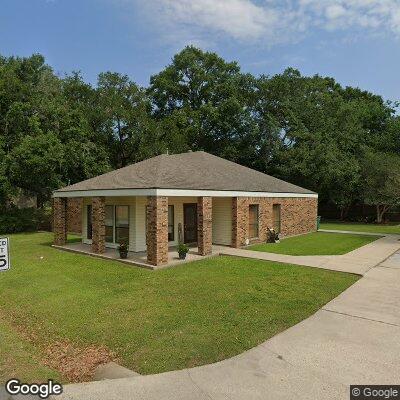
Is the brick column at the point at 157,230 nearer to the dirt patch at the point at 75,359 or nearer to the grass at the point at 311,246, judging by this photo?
the grass at the point at 311,246

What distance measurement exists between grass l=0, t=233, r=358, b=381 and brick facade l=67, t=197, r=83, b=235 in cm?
1047

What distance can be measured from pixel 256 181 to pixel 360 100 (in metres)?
34.9

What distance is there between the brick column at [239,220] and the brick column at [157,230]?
197 inches

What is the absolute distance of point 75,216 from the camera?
24.6 meters

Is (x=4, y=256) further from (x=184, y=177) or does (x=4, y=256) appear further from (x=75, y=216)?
(x=75, y=216)

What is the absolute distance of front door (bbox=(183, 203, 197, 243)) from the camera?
17.9 m

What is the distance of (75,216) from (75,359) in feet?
64.6

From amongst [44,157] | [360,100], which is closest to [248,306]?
[44,157]

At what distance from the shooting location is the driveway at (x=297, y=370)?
4855 millimetres

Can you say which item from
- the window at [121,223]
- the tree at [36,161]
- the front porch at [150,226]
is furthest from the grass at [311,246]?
the tree at [36,161]

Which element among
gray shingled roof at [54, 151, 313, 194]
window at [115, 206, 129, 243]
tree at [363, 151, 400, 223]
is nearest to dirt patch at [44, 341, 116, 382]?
gray shingled roof at [54, 151, 313, 194]

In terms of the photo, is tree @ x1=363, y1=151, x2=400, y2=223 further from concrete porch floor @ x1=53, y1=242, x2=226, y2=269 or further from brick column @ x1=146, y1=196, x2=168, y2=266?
brick column @ x1=146, y1=196, x2=168, y2=266

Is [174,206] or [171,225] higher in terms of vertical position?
[174,206]

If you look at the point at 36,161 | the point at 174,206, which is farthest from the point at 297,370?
the point at 36,161
